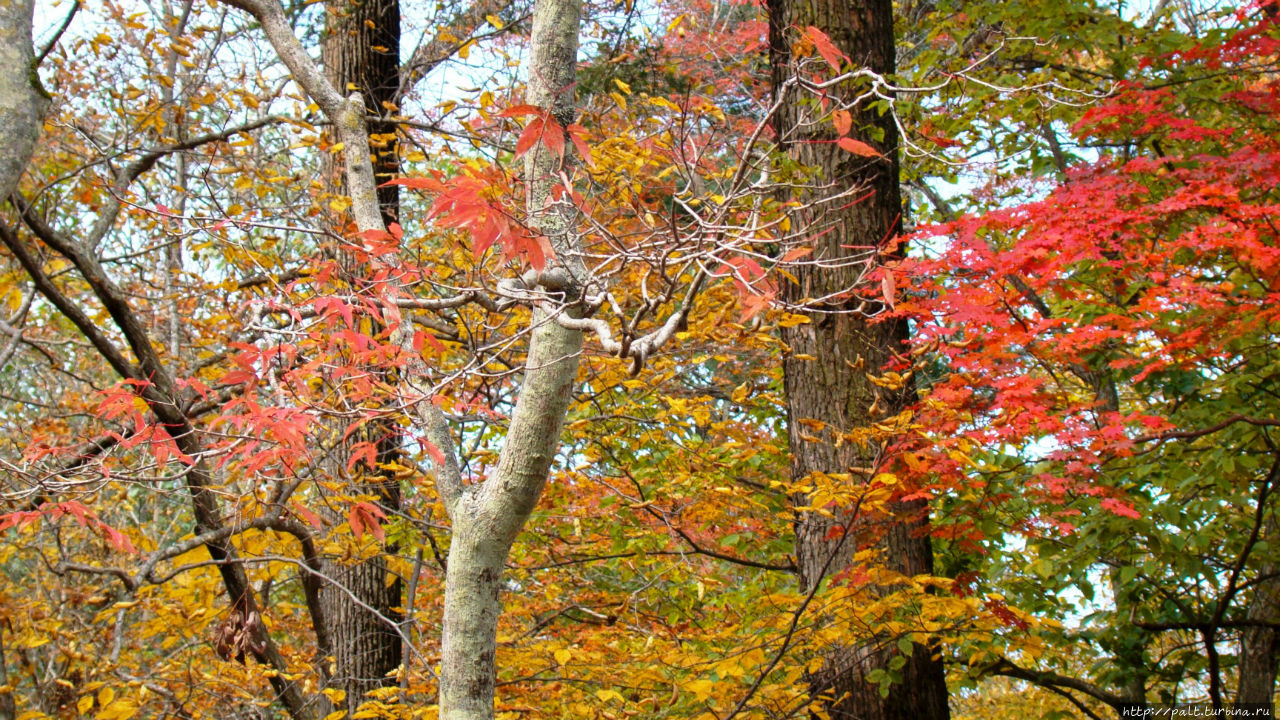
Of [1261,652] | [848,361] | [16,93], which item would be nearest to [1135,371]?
[1261,652]

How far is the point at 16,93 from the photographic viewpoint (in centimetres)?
248

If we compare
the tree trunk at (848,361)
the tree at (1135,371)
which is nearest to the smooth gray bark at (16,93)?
the tree trunk at (848,361)

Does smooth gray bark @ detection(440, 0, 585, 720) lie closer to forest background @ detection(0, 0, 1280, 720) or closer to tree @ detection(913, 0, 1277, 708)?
forest background @ detection(0, 0, 1280, 720)

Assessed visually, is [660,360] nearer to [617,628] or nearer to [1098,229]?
[617,628]

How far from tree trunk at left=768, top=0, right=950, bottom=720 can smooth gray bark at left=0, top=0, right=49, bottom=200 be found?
8.36ft

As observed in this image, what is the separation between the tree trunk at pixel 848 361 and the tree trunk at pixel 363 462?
2.02 m

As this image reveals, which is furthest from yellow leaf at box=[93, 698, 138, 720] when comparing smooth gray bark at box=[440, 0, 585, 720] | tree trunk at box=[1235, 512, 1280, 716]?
tree trunk at box=[1235, 512, 1280, 716]

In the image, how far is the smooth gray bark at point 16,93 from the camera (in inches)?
97.2

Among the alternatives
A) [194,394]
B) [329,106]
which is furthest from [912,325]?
[194,394]

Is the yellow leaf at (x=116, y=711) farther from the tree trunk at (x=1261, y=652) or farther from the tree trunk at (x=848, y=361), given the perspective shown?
the tree trunk at (x=1261, y=652)

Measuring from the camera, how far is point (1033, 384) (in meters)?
3.27

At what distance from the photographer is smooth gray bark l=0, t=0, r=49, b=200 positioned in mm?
2469

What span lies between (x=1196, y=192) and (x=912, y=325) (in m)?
1.23

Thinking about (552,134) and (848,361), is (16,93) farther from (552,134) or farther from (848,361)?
(848,361)
